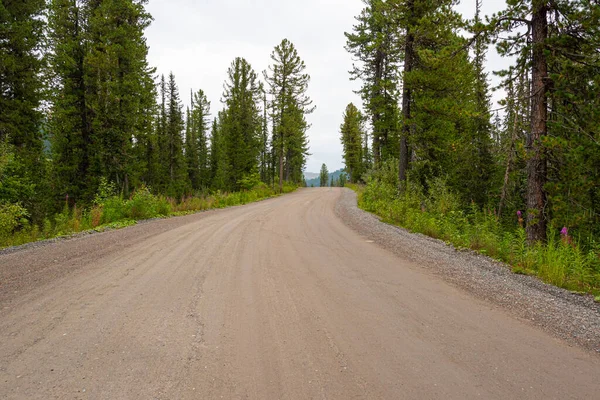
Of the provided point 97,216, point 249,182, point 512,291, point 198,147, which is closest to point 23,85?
point 97,216

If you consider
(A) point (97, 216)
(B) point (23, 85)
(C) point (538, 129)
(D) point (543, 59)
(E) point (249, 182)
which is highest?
(B) point (23, 85)

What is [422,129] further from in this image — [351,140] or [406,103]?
[351,140]

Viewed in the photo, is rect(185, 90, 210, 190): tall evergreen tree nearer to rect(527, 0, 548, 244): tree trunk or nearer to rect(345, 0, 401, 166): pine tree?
rect(345, 0, 401, 166): pine tree

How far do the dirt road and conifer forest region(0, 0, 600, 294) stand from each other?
3.14 m

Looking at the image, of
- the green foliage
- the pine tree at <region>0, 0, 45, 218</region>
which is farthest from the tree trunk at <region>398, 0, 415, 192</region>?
the pine tree at <region>0, 0, 45, 218</region>

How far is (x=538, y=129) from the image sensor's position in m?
7.18

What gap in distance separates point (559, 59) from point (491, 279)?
5.81 metres

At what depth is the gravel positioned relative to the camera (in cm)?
354

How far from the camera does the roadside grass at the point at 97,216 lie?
912cm

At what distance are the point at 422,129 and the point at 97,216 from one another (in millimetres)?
14357

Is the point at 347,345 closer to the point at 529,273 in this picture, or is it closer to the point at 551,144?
the point at 529,273

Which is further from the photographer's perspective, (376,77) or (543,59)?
(376,77)

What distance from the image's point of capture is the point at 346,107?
46.8 meters

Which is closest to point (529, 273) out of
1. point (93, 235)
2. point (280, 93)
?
point (93, 235)
